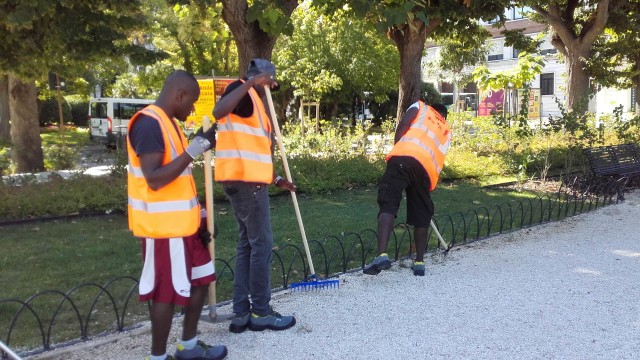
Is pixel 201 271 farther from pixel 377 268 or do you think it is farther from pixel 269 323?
pixel 377 268

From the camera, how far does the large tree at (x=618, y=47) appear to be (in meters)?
16.2

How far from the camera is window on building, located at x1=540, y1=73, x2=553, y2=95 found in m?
52.4

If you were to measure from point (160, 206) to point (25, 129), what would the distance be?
40.4ft

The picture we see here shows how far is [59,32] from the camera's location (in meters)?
9.51

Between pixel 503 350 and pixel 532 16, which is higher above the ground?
pixel 532 16

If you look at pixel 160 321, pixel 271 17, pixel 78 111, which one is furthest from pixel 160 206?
pixel 78 111

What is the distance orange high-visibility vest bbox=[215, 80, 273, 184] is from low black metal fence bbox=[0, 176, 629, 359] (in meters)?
1.09

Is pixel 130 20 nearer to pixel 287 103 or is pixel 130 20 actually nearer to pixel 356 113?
pixel 287 103

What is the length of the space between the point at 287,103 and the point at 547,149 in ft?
68.3

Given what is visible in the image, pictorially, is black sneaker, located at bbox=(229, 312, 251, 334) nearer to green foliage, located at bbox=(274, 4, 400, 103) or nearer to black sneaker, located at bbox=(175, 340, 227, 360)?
black sneaker, located at bbox=(175, 340, 227, 360)

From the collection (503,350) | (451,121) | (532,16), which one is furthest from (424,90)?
(503,350)

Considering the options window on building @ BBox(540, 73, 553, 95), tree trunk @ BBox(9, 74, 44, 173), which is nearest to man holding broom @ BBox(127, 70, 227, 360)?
tree trunk @ BBox(9, 74, 44, 173)

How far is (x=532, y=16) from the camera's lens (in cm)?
1966

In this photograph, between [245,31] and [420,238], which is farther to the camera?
[245,31]
